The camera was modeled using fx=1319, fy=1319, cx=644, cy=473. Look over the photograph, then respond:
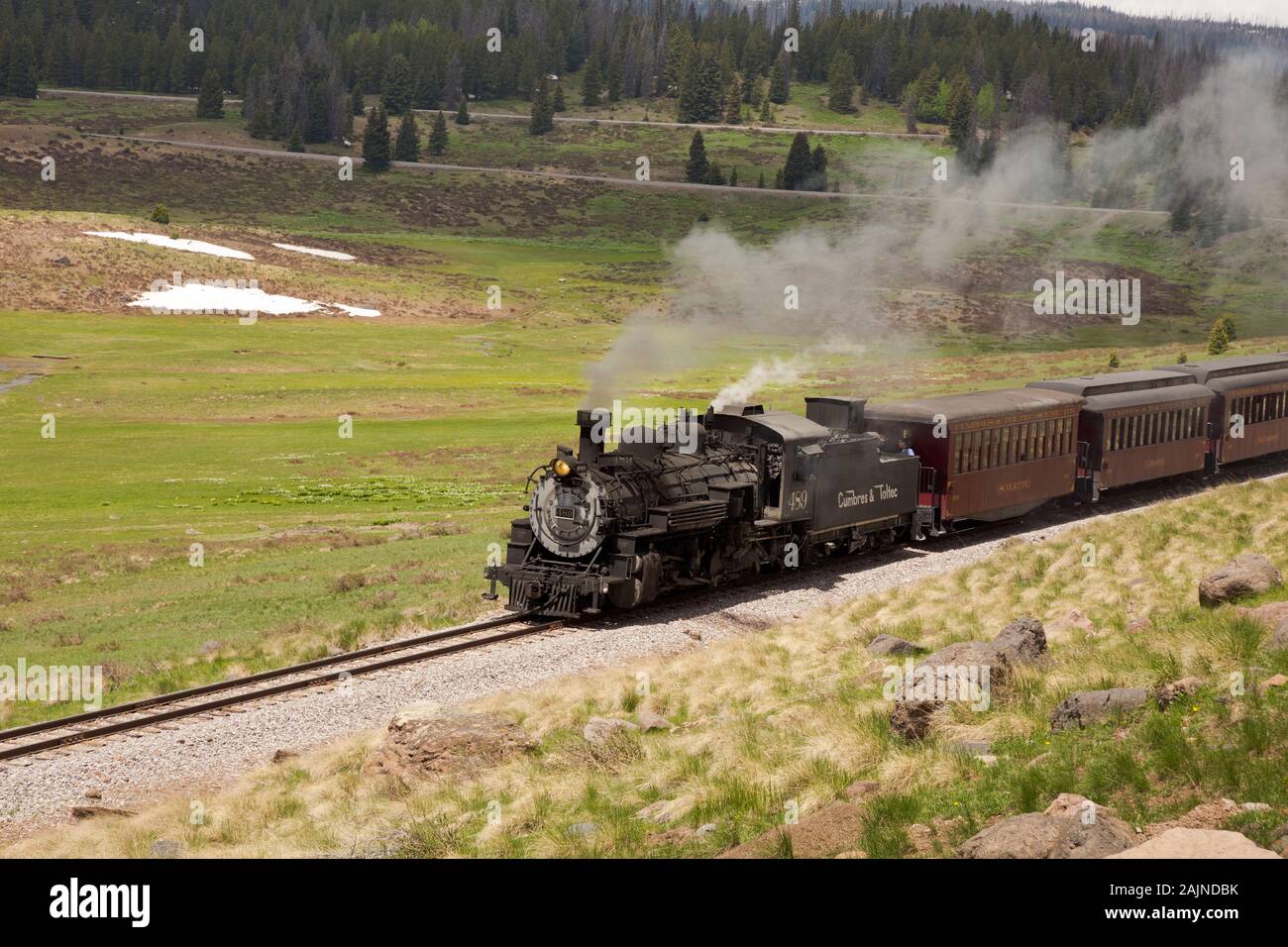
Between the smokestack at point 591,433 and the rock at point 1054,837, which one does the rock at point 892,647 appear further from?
the rock at point 1054,837

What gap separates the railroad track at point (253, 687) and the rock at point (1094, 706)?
12.0m

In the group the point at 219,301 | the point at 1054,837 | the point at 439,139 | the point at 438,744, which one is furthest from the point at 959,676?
the point at 439,139

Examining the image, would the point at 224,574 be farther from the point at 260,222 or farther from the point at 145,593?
the point at 260,222

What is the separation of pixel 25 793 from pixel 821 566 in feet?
61.3

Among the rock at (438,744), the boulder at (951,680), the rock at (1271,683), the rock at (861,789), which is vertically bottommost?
the rock at (438,744)

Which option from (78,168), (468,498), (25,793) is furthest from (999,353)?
(78,168)

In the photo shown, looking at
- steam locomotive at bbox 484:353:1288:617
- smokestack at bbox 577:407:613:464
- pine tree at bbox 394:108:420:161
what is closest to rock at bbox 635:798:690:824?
steam locomotive at bbox 484:353:1288:617

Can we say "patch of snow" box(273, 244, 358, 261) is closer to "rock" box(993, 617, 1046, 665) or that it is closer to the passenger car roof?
the passenger car roof

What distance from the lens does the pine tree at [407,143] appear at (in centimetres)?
19200

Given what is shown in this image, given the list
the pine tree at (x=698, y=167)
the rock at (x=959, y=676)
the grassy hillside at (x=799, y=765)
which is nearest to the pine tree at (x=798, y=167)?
the pine tree at (x=698, y=167)

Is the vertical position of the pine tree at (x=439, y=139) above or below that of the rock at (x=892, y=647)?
above

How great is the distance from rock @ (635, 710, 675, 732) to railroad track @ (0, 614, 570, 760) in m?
5.85

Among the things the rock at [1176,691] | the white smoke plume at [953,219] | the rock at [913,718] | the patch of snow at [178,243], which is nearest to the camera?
the rock at [1176,691]
